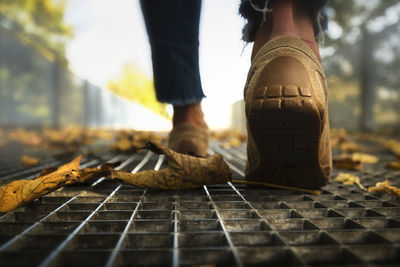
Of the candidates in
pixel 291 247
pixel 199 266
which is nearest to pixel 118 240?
pixel 199 266

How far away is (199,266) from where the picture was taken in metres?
0.59

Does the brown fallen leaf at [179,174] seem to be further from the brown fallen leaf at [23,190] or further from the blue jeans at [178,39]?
the blue jeans at [178,39]

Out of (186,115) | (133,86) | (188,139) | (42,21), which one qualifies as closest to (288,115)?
(188,139)

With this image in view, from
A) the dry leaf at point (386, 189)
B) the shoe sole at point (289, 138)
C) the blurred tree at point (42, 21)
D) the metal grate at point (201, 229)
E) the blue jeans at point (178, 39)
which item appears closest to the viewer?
the metal grate at point (201, 229)

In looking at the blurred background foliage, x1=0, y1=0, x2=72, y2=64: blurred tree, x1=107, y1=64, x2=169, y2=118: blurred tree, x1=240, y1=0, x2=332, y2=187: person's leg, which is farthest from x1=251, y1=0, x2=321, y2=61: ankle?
x1=107, y1=64, x2=169, y2=118: blurred tree

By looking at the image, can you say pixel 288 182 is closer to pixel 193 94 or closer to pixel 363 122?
pixel 193 94

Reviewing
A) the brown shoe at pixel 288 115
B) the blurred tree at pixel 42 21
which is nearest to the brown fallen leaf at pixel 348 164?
the brown shoe at pixel 288 115

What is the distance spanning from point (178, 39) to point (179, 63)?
13cm

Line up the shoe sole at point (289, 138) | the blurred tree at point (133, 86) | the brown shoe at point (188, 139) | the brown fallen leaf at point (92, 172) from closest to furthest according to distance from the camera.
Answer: the shoe sole at point (289, 138), the brown fallen leaf at point (92, 172), the brown shoe at point (188, 139), the blurred tree at point (133, 86)

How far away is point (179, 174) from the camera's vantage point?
117 cm

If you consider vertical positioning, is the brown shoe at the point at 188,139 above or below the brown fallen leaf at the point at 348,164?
above

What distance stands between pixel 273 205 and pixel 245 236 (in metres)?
0.31

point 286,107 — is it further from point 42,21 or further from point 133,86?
point 133,86

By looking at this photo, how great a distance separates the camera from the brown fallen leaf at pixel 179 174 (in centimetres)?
113
